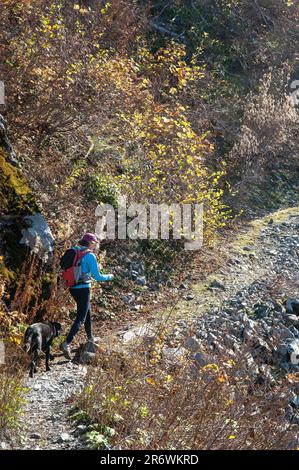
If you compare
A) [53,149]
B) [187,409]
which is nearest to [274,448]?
[187,409]

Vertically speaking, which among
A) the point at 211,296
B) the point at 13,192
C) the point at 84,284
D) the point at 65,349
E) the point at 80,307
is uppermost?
the point at 13,192

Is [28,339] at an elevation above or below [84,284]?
below

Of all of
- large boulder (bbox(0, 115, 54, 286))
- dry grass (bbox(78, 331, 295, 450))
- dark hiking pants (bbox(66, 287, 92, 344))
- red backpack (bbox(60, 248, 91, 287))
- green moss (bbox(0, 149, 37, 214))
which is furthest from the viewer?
green moss (bbox(0, 149, 37, 214))

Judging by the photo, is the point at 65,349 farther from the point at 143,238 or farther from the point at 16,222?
the point at 143,238

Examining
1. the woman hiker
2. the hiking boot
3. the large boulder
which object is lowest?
the hiking boot

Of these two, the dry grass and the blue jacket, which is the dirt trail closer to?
the dry grass

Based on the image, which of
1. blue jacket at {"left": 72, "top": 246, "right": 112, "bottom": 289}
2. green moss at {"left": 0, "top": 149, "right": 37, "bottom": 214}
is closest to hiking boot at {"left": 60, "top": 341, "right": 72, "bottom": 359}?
blue jacket at {"left": 72, "top": 246, "right": 112, "bottom": 289}

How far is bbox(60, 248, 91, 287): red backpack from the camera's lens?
6.94 m

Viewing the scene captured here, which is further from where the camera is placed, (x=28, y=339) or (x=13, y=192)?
(x=13, y=192)

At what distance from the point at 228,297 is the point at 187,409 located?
4.86m

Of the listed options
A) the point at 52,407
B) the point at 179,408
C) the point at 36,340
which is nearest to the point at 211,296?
the point at 36,340

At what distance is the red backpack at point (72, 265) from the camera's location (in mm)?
6938

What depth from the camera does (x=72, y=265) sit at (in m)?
6.94

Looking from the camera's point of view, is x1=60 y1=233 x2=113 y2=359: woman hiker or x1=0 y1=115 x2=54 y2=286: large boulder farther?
x1=0 y1=115 x2=54 y2=286: large boulder
